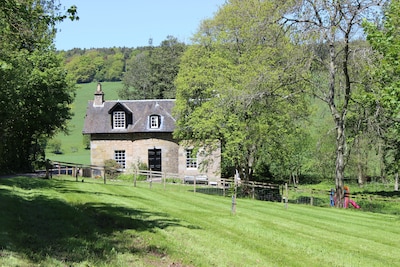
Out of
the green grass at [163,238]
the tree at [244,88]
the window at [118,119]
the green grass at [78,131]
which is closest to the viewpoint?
the green grass at [163,238]

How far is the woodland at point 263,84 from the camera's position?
58.1 ft

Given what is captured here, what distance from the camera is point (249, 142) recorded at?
28453mm

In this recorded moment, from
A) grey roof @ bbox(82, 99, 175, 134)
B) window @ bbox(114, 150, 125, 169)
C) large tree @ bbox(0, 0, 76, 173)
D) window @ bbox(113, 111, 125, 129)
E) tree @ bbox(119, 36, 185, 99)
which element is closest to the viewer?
large tree @ bbox(0, 0, 76, 173)

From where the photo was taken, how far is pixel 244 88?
25422mm

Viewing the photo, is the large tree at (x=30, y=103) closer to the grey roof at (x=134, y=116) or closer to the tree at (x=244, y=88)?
the grey roof at (x=134, y=116)

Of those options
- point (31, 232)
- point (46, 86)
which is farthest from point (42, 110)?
point (31, 232)

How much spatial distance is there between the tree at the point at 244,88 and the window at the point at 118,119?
946 centimetres

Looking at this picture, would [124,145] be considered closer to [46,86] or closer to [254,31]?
[46,86]

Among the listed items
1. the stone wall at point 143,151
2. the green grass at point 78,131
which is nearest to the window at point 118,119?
the stone wall at point 143,151

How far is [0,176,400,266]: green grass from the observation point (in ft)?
28.7

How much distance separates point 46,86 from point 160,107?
1119cm

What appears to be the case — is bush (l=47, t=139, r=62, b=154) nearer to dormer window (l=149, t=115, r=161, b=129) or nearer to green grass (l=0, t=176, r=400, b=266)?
dormer window (l=149, t=115, r=161, b=129)

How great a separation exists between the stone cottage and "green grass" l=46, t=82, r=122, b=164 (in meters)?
31.5

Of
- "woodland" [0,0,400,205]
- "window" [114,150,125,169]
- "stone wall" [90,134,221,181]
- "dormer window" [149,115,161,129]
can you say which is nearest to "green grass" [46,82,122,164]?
"stone wall" [90,134,221,181]
